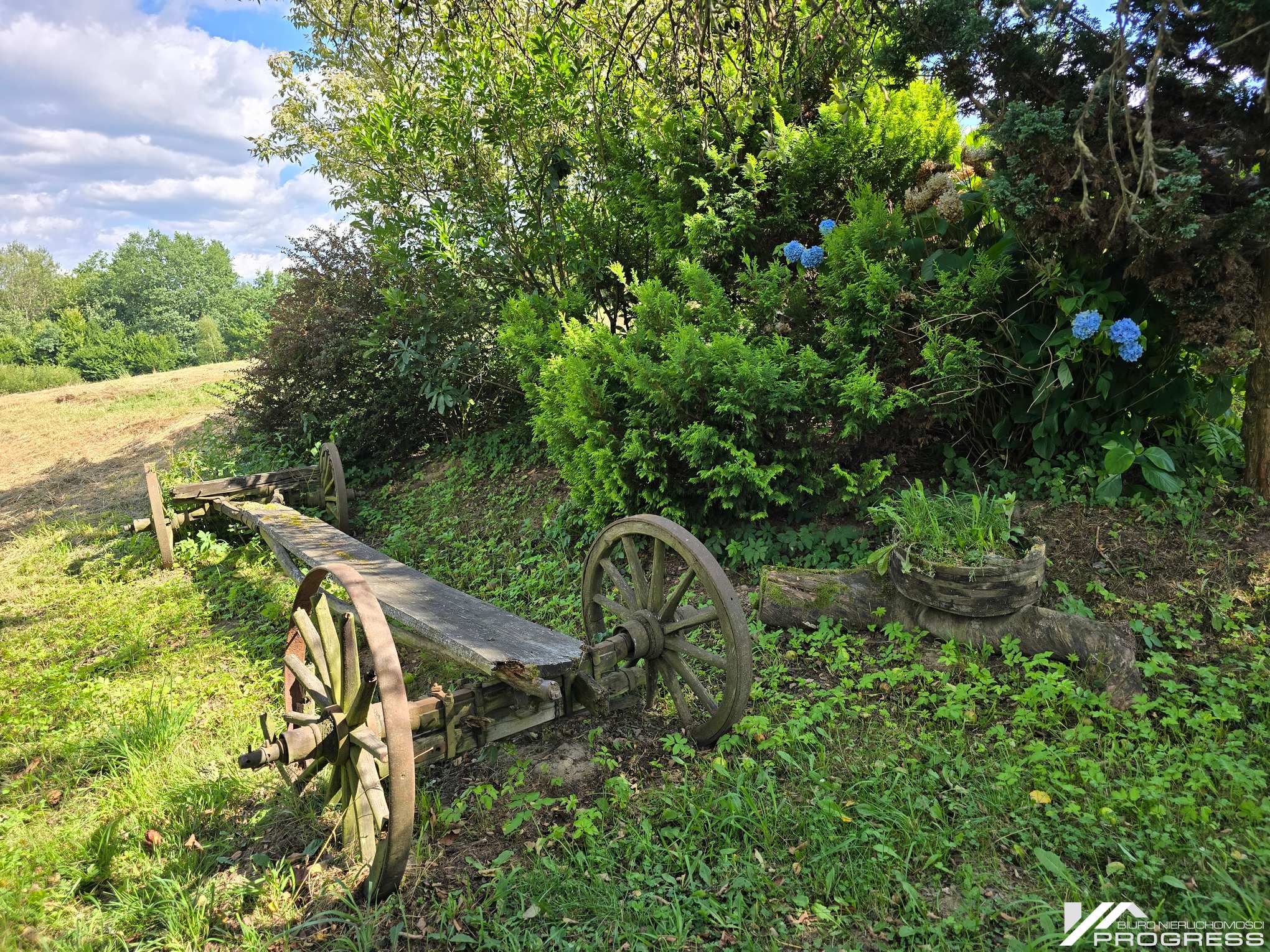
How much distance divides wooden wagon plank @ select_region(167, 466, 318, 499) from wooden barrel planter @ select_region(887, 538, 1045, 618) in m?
5.80

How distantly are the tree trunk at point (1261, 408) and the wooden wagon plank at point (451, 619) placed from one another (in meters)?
3.65

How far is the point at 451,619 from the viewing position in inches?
123

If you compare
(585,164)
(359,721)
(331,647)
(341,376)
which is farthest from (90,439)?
(359,721)

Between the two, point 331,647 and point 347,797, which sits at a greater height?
point 331,647

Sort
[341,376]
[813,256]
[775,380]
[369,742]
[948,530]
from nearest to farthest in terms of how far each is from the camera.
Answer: [369,742], [948,530], [775,380], [813,256], [341,376]

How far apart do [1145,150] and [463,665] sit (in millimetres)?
3512

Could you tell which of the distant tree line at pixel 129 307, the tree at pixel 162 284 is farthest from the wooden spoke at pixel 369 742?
the tree at pixel 162 284

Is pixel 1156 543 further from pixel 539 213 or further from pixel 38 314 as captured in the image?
pixel 38 314

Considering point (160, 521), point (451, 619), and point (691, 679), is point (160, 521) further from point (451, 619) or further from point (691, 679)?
point (691, 679)

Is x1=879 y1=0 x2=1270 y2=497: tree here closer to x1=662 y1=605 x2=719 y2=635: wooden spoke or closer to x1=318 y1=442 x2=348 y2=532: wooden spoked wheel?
x1=662 y1=605 x2=719 y2=635: wooden spoke

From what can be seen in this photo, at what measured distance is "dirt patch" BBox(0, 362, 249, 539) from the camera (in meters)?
8.37

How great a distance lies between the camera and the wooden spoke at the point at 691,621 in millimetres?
2746

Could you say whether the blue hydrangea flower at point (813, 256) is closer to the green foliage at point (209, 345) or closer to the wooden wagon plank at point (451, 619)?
the wooden wagon plank at point (451, 619)

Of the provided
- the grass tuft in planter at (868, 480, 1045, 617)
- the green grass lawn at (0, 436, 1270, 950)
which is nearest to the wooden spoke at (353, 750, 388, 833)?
the green grass lawn at (0, 436, 1270, 950)
